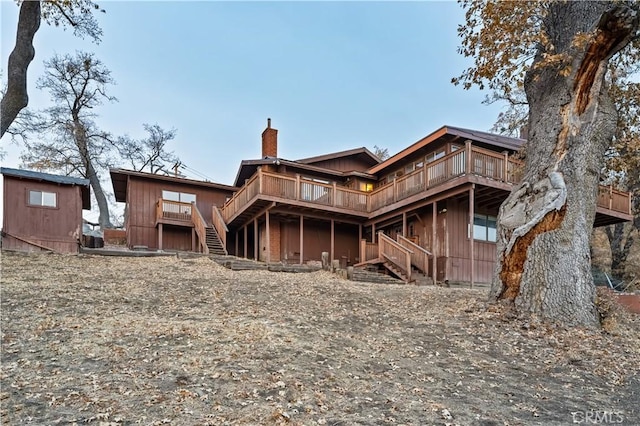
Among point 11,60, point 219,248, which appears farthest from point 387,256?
point 11,60

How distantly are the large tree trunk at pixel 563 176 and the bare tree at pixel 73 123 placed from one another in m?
28.0

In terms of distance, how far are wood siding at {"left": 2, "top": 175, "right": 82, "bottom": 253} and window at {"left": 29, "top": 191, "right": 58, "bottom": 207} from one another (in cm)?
10

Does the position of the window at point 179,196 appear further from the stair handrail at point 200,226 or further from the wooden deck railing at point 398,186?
the wooden deck railing at point 398,186

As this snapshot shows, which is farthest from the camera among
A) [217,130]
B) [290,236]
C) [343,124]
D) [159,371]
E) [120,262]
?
[343,124]

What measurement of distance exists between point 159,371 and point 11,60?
10667 mm

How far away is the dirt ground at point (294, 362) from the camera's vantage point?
149 inches

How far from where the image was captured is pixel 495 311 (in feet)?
24.0

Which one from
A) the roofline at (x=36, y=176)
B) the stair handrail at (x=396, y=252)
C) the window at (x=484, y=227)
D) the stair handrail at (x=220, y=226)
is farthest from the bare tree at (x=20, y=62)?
the window at (x=484, y=227)

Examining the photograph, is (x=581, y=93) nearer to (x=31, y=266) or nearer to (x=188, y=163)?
(x=31, y=266)

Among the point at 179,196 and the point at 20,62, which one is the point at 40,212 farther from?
the point at 179,196

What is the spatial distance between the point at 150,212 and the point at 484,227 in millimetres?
15856

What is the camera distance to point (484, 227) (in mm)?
16844

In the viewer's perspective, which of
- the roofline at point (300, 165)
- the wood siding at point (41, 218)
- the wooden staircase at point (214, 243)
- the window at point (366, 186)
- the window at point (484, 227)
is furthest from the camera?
the window at point (366, 186)

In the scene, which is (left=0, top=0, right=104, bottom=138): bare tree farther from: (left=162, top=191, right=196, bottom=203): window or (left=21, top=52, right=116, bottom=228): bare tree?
(left=21, top=52, right=116, bottom=228): bare tree
